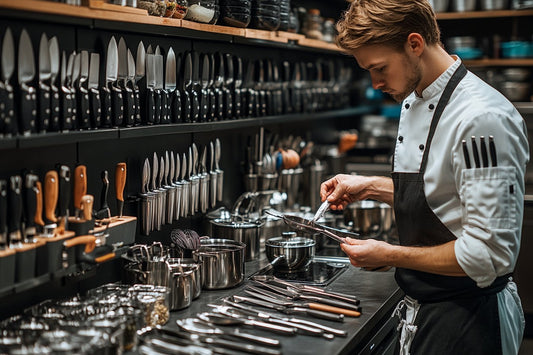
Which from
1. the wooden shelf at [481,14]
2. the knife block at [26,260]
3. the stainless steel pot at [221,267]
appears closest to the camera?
the knife block at [26,260]

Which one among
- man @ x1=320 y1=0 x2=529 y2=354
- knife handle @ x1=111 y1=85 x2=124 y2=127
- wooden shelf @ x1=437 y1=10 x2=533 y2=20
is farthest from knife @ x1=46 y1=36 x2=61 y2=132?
wooden shelf @ x1=437 y1=10 x2=533 y2=20

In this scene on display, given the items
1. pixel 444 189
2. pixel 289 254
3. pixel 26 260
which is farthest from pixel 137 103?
pixel 444 189

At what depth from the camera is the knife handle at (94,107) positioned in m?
2.25

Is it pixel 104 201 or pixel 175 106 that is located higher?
pixel 175 106

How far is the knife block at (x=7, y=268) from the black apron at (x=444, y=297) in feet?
3.97

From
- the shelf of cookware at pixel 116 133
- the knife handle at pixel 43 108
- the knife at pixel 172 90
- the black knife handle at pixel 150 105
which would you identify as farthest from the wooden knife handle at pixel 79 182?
the knife at pixel 172 90

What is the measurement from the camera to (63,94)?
2125 millimetres

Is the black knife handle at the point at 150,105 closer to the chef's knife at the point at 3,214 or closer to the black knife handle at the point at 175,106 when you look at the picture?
the black knife handle at the point at 175,106

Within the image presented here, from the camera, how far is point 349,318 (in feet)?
7.69

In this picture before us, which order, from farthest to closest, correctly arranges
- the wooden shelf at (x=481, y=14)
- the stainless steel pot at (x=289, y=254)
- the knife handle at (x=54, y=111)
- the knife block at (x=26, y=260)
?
the wooden shelf at (x=481, y=14) < the stainless steel pot at (x=289, y=254) < the knife handle at (x=54, y=111) < the knife block at (x=26, y=260)

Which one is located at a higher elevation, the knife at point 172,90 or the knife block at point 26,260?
the knife at point 172,90

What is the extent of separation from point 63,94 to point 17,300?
64 centimetres

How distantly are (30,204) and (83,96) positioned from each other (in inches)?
Result: 15.3

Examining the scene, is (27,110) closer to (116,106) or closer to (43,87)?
(43,87)
